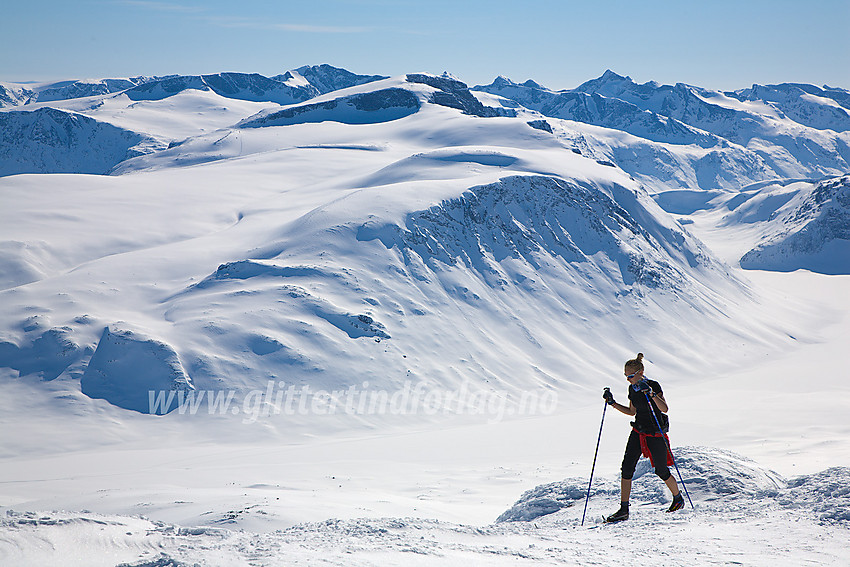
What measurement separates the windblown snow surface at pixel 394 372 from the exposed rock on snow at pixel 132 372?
0.32ft

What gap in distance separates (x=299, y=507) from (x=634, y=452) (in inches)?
268

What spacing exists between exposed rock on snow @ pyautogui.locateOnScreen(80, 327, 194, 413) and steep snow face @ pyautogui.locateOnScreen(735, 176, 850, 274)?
3917 inches

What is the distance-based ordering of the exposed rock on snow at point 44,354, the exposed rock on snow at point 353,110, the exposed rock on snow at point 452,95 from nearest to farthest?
the exposed rock on snow at point 44,354, the exposed rock on snow at point 353,110, the exposed rock on snow at point 452,95

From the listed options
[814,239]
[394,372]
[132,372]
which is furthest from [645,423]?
[814,239]

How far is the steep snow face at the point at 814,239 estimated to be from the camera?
104 metres

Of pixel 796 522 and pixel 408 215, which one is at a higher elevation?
pixel 408 215

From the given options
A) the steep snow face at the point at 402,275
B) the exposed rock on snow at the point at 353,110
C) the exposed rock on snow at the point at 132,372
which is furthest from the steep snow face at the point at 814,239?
the exposed rock on snow at the point at 132,372

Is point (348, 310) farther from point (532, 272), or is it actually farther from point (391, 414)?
point (532, 272)

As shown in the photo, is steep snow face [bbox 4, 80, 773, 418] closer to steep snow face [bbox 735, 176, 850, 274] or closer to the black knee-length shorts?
the black knee-length shorts

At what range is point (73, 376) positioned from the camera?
29.0 metres

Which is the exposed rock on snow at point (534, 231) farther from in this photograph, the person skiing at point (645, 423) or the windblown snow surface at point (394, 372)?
the person skiing at point (645, 423)

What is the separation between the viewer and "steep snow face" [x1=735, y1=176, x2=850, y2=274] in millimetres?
103812

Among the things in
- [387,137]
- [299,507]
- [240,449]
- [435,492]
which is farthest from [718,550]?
[387,137]

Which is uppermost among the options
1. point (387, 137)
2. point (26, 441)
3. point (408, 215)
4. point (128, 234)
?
point (387, 137)
